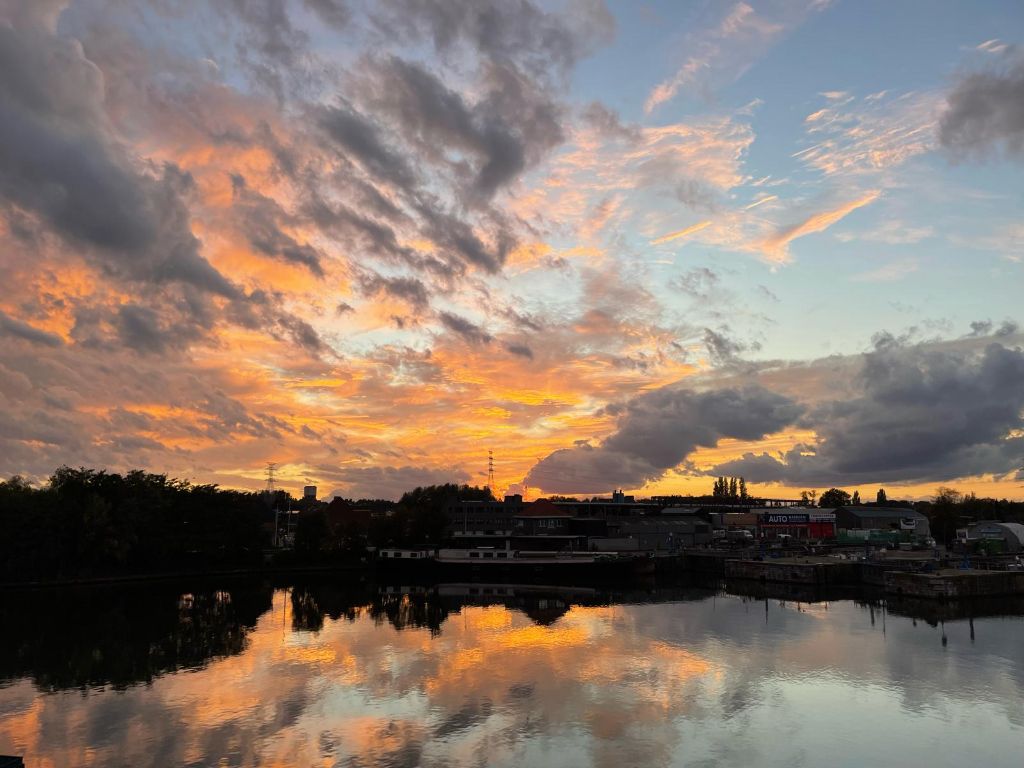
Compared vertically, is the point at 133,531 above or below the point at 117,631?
above

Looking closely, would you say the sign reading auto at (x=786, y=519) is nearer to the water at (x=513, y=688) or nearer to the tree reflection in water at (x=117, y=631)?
the water at (x=513, y=688)

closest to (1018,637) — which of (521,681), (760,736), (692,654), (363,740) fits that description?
(692,654)

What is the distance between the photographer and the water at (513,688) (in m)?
28.1

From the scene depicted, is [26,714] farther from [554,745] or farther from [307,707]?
[554,745]

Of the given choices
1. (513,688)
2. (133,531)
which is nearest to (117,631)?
(513,688)

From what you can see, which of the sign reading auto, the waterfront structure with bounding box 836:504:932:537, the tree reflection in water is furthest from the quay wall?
the waterfront structure with bounding box 836:504:932:537

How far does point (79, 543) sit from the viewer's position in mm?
89375

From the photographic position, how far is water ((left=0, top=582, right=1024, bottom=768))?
28.1m

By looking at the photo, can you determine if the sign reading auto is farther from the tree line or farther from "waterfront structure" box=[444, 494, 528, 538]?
the tree line

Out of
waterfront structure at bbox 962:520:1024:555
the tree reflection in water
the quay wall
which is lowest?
the tree reflection in water

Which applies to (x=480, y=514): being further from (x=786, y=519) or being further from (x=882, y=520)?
(x=882, y=520)

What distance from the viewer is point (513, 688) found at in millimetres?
37688

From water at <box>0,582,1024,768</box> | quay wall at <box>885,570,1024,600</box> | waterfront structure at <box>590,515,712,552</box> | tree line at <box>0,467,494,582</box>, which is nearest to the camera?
water at <box>0,582,1024,768</box>

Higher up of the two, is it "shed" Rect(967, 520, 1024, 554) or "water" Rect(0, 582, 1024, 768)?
"shed" Rect(967, 520, 1024, 554)
